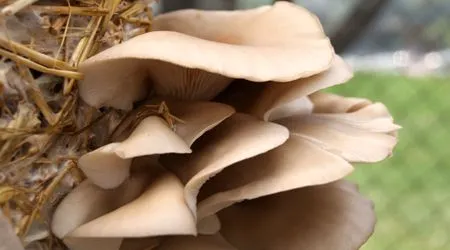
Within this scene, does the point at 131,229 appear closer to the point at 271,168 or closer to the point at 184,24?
the point at 271,168

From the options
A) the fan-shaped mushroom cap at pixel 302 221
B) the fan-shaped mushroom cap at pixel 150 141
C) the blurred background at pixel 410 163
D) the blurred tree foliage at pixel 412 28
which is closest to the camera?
the fan-shaped mushroom cap at pixel 150 141

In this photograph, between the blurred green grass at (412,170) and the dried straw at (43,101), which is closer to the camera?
the dried straw at (43,101)

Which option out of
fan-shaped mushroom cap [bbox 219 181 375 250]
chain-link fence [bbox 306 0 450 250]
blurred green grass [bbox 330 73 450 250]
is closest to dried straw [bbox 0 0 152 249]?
fan-shaped mushroom cap [bbox 219 181 375 250]

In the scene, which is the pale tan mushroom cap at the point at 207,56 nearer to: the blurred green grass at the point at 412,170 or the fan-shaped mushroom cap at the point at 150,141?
the fan-shaped mushroom cap at the point at 150,141

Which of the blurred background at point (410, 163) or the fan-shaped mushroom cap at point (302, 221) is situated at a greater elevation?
the fan-shaped mushroom cap at point (302, 221)

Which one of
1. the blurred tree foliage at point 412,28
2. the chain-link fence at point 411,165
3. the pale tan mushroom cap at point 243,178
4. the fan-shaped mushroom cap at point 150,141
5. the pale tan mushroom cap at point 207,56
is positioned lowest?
the blurred tree foliage at point 412,28

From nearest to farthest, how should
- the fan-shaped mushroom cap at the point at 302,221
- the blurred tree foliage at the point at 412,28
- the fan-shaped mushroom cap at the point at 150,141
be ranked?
the fan-shaped mushroom cap at the point at 150,141 < the fan-shaped mushroom cap at the point at 302,221 < the blurred tree foliage at the point at 412,28

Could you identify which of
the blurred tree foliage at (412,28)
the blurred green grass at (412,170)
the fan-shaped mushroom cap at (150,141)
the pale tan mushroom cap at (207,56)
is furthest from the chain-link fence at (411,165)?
the fan-shaped mushroom cap at (150,141)
